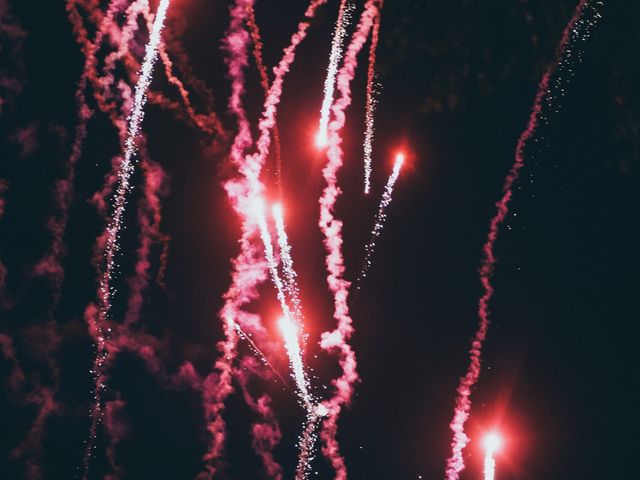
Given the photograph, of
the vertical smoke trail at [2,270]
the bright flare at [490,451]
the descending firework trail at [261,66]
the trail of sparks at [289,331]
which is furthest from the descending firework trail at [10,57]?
the bright flare at [490,451]

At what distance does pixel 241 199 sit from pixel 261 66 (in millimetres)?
940

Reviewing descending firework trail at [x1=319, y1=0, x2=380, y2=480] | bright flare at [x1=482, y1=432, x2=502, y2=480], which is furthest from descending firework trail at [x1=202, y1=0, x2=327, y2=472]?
bright flare at [x1=482, y1=432, x2=502, y2=480]

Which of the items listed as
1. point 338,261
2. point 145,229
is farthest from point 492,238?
point 145,229

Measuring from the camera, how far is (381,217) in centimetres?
378

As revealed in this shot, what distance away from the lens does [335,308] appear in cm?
373

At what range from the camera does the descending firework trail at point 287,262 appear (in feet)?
12.1

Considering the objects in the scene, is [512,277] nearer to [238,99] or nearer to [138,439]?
[238,99]

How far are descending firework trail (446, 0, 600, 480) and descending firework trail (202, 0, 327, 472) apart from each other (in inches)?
60.2

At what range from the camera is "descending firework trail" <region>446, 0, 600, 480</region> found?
351 centimetres

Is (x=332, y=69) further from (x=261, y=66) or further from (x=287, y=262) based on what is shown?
(x=287, y=262)

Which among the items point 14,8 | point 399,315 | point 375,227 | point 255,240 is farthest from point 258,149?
point 14,8

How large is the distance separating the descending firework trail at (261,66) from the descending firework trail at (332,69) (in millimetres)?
290

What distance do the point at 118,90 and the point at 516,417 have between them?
11.4ft

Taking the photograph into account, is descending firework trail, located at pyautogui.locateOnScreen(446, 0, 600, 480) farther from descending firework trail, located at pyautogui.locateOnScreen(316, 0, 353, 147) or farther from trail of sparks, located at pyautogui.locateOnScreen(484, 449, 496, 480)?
descending firework trail, located at pyautogui.locateOnScreen(316, 0, 353, 147)
